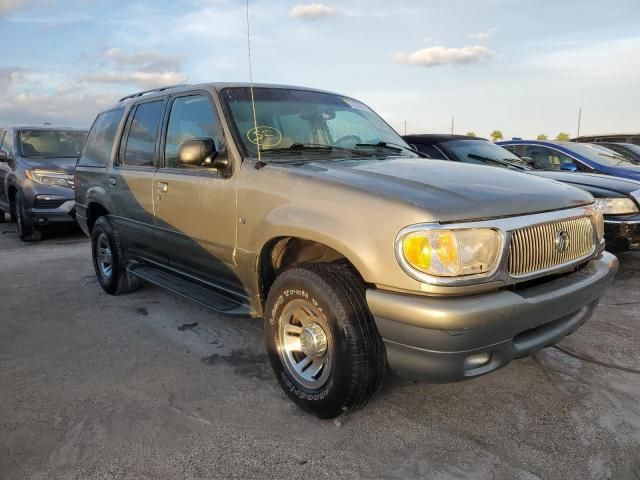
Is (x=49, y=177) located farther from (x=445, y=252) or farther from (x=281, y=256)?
(x=445, y=252)

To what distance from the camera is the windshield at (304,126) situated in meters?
3.41

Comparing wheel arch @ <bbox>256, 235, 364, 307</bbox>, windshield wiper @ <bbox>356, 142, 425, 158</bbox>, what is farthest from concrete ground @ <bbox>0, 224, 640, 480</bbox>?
windshield wiper @ <bbox>356, 142, 425, 158</bbox>

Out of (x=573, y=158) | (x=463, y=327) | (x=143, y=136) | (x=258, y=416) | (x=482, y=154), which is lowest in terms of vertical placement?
(x=258, y=416)

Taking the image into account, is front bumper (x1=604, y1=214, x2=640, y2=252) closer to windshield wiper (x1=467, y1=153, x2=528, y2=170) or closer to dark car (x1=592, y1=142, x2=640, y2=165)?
windshield wiper (x1=467, y1=153, x2=528, y2=170)

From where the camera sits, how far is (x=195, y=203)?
358 cm

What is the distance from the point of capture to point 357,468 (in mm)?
2396

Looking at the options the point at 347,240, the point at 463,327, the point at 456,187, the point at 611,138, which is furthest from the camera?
the point at 611,138

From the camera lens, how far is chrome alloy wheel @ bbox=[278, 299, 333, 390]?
2.74 meters

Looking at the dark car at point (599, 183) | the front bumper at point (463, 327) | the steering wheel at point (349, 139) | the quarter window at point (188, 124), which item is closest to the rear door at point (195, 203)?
the quarter window at point (188, 124)

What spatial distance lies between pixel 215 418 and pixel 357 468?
0.86 meters

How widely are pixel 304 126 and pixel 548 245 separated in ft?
6.01

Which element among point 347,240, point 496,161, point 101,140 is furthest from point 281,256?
point 496,161

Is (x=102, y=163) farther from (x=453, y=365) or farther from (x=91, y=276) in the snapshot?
(x=453, y=365)

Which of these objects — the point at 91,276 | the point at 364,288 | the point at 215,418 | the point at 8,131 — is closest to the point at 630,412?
the point at 364,288
